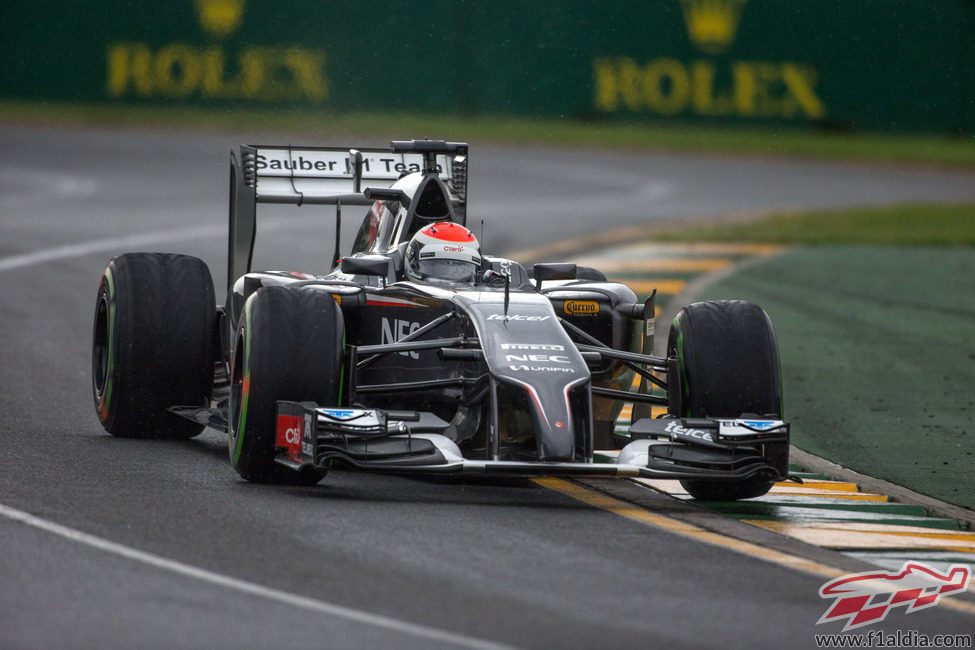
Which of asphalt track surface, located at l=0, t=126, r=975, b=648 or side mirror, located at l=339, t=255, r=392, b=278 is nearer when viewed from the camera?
asphalt track surface, located at l=0, t=126, r=975, b=648

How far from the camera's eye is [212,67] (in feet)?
129

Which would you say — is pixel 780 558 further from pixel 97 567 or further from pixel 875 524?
pixel 97 567

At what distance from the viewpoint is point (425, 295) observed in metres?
9.34

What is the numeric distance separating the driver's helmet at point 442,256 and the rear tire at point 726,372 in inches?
52.4

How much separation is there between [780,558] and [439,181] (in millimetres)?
3929

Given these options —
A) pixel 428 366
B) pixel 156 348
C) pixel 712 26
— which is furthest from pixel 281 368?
pixel 712 26

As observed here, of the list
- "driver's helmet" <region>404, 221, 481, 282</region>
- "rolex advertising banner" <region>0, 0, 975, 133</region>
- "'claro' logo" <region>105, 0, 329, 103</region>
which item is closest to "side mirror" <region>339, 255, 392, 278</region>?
"driver's helmet" <region>404, 221, 481, 282</region>

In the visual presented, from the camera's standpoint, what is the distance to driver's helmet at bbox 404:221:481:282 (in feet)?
32.1

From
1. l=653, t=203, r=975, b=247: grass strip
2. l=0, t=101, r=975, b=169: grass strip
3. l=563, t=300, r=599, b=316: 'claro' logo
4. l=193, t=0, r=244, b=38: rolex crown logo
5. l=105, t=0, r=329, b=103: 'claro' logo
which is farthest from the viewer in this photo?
l=0, t=101, r=975, b=169: grass strip

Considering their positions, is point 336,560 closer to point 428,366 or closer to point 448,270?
point 428,366

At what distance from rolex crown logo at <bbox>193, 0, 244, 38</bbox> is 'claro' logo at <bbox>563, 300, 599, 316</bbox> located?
99.3ft

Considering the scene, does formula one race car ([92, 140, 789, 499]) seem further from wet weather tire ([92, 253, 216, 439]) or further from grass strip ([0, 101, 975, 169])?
grass strip ([0, 101, 975, 169])

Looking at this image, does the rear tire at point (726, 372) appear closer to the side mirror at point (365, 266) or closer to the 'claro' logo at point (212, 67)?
the side mirror at point (365, 266)

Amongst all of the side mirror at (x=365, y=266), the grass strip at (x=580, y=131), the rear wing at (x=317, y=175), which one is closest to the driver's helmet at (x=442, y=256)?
the side mirror at (x=365, y=266)
